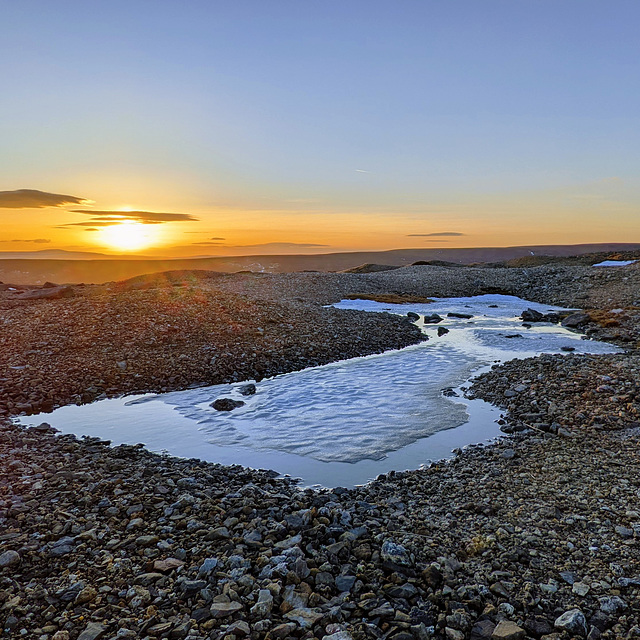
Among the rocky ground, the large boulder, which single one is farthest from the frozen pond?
the large boulder

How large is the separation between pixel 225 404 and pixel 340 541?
683 cm

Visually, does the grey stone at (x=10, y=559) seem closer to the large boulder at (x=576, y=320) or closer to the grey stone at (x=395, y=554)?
the grey stone at (x=395, y=554)

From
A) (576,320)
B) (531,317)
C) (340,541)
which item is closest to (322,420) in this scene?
(340,541)

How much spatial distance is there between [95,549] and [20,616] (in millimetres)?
1039

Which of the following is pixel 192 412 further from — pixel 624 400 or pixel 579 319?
pixel 579 319

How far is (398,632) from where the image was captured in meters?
3.95

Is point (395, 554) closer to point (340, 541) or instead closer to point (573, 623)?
point (340, 541)

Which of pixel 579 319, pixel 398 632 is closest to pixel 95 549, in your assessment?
pixel 398 632

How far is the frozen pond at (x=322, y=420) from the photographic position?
8616 millimetres

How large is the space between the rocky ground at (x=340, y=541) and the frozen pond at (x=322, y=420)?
72 cm

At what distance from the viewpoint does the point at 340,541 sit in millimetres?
5270

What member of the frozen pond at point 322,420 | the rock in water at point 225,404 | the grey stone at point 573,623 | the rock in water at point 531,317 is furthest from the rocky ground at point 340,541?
the rock in water at point 531,317

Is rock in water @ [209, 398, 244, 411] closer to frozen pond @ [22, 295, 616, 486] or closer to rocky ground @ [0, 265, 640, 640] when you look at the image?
frozen pond @ [22, 295, 616, 486]

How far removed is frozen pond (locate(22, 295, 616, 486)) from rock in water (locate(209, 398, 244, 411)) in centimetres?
19
